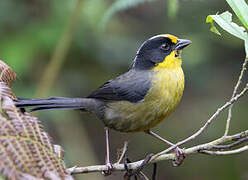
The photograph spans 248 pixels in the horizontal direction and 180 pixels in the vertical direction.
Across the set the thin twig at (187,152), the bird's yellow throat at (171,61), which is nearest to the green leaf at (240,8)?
the thin twig at (187,152)

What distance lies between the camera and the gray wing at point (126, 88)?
397cm

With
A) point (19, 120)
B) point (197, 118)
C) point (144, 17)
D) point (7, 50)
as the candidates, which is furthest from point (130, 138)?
point (19, 120)

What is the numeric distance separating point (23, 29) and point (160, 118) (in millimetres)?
2544

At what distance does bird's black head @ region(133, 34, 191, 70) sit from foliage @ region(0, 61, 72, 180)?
2.46 meters

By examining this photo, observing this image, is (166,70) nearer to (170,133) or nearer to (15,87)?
(15,87)

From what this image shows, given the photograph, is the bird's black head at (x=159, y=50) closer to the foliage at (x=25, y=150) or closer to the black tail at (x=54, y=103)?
the black tail at (x=54, y=103)

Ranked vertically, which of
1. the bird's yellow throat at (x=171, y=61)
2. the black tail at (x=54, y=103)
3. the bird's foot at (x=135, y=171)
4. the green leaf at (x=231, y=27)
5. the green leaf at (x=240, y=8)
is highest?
the green leaf at (x=240, y=8)

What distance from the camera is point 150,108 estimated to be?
3.76 metres

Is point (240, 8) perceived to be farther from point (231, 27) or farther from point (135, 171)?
point (135, 171)

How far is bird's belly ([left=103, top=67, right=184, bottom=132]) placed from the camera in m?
3.73

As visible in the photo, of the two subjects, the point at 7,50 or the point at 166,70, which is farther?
the point at 7,50

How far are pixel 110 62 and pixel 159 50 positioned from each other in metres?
1.82

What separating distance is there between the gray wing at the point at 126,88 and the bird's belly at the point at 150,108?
0.07m

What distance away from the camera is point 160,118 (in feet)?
12.2
